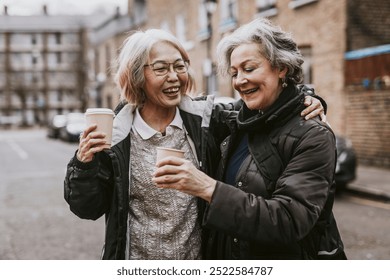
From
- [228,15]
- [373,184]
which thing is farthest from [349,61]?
[228,15]

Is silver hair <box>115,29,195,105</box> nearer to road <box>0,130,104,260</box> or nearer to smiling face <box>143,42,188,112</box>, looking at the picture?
smiling face <box>143,42,188,112</box>

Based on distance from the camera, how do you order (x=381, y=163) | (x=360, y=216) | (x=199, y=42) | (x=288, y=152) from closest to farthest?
(x=288, y=152) → (x=360, y=216) → (x=381, y=163) → (x=199, y=42)

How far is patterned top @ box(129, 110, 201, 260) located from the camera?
6.44 ft

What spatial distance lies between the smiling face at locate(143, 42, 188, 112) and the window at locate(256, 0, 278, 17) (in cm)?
1260

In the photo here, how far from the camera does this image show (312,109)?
1694 millimetres

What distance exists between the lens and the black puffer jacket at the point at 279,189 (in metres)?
1.48

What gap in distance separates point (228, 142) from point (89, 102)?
3803 cm

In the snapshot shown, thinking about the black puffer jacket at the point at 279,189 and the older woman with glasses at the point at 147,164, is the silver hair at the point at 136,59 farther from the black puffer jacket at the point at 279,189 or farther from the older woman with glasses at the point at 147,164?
the black puffer jacket at the point at 279,189

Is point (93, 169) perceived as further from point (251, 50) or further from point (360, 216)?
point (360, 216)

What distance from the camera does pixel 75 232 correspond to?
6168 mm

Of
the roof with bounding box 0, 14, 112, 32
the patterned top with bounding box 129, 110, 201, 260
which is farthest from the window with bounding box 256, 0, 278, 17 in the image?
the roof with bounding box 0, 14, 112, 32

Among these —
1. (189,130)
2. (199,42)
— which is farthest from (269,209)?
(199,42)
